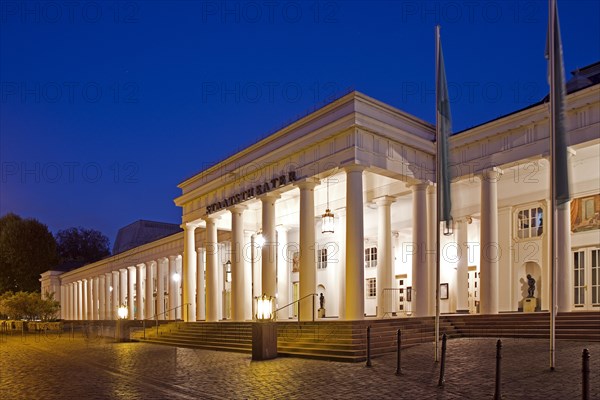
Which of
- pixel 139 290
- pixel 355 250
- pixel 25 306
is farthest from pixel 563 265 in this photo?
pixel 25 306

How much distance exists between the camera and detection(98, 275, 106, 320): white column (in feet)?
205

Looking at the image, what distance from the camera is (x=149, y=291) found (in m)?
49.6

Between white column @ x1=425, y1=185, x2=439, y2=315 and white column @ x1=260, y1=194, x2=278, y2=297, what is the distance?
643cm

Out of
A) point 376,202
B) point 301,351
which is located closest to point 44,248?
point 376,202

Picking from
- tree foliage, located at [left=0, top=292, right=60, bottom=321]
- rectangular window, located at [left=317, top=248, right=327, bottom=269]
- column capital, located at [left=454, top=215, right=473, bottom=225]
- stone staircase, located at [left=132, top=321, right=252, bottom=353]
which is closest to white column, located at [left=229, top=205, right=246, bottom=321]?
stone staircase, located at [left=132, top=321, right=252, bottom=353]

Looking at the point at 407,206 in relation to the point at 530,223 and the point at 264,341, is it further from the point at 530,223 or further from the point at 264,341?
the point at 264,341

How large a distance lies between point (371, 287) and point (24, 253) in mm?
58465

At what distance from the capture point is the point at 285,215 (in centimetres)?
3269

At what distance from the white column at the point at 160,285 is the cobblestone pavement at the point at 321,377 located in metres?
27.6

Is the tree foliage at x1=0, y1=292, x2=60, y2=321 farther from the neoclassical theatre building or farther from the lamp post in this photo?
the lamp post

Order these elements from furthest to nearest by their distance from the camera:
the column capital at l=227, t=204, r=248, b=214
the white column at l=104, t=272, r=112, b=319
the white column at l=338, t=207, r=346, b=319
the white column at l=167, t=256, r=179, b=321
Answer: the white column at l=104, t=272, r=112, b=319 → the white column at l=167, t=256, r=179, b=321 → the column capital at l=227, t=204, r=248, b=214 → the white column at l=338, t=207, r=346, b=319

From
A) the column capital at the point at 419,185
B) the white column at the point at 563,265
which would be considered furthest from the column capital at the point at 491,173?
the white column at the point at 563,265

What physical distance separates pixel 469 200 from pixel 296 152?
8.93 meters

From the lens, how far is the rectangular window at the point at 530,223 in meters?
23.7
